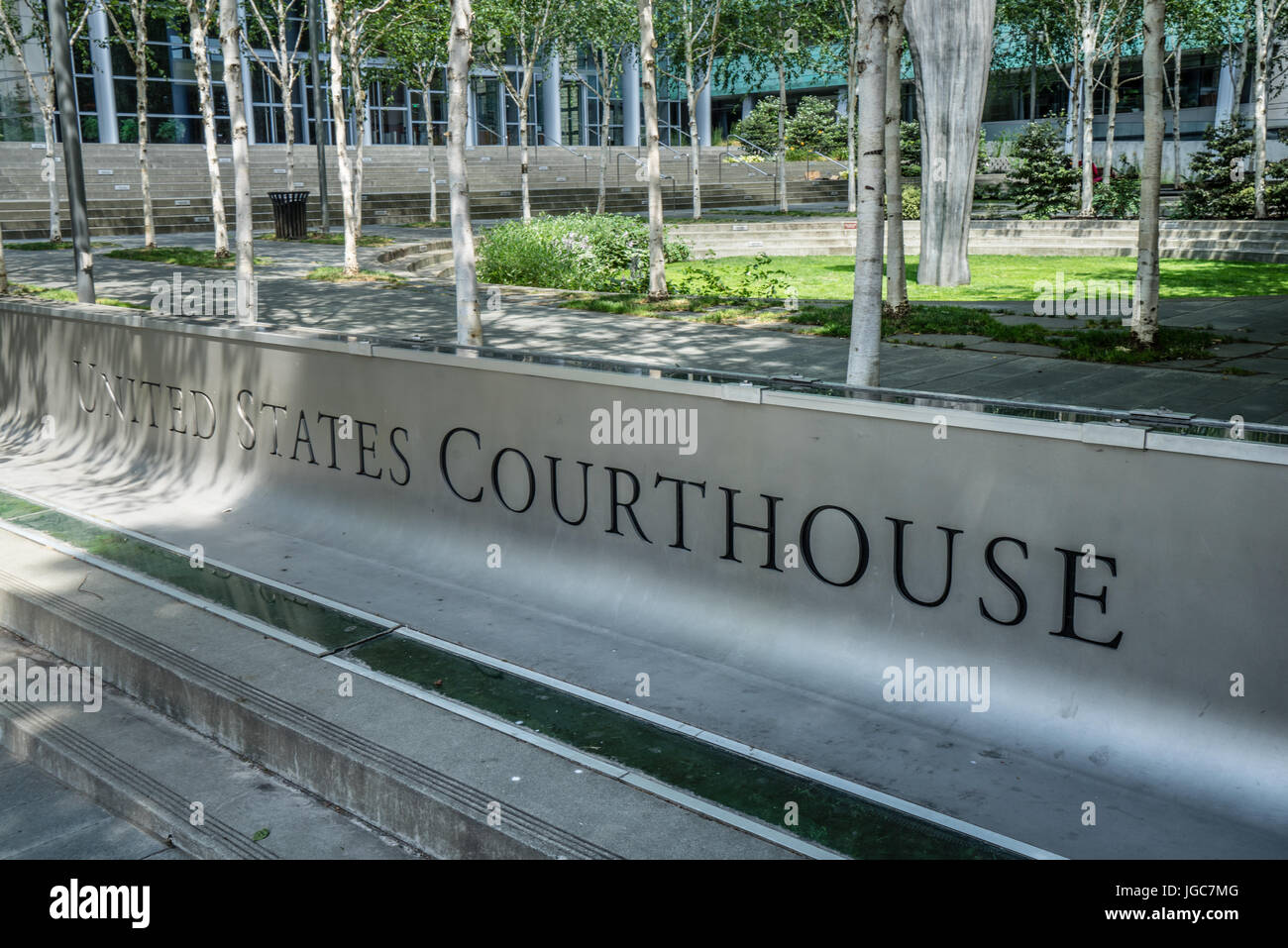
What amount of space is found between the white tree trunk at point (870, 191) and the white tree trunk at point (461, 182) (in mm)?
5329

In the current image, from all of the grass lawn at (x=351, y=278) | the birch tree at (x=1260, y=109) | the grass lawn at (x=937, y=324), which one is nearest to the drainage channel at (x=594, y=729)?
the grass lawn at (x=937, y=324)

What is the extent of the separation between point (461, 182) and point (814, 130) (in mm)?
48556

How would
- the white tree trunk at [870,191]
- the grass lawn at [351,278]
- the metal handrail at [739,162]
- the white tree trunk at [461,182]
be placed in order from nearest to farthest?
the white tree trunk at [870,191] → the white tree trunk at [461,182] → the grass lawn at [351,278] → the metal handrail at [739,162]

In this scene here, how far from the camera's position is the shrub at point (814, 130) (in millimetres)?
56750

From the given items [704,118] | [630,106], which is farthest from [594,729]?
[704,118]

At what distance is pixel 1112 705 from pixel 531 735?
221 cm

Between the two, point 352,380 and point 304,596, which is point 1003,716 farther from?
point 352,380

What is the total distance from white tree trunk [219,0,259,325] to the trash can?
13.9m

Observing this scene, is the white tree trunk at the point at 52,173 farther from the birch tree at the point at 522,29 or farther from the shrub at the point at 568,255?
the shrub at the point at 568,255

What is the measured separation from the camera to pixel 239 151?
1513cm

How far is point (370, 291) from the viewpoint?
2016 centimetres

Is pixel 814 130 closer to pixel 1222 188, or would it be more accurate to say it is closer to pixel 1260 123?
pixel 1222 188

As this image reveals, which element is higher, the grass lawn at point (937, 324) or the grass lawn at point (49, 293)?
the grass lawn at point (49, 293)
